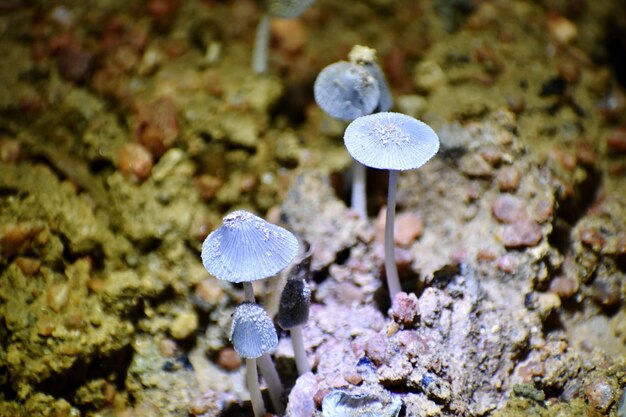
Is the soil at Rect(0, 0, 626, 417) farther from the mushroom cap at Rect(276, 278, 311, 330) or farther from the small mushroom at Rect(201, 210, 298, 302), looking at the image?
the small mushroom at Rect(201, 210, 298, 302)

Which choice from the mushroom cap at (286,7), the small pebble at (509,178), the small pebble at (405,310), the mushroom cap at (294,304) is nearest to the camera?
the mushroom cap at (294,304)

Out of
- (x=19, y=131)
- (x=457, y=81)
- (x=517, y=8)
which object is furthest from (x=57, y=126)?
(x=517, y=8)

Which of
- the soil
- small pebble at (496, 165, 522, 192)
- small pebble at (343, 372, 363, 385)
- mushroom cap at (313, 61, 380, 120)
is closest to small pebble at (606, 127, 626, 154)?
the soil

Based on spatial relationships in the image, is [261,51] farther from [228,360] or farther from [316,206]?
[228,360]

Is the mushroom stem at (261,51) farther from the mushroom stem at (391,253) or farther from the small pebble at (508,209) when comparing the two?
the small pebble at (508,209)

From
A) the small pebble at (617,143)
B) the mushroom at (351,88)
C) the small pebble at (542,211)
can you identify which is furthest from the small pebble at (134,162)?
the small pebble at (617,143)

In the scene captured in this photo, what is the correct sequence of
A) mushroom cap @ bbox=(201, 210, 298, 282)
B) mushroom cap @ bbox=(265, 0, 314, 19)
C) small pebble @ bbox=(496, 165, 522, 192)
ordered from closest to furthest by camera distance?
mushroom cap @ bbox=(201, 210, 298, 282) → small pebble @ bbox=(496, 165, 522, 192) → mushroom cap @ bbox=(265, 0, 314, 19)
